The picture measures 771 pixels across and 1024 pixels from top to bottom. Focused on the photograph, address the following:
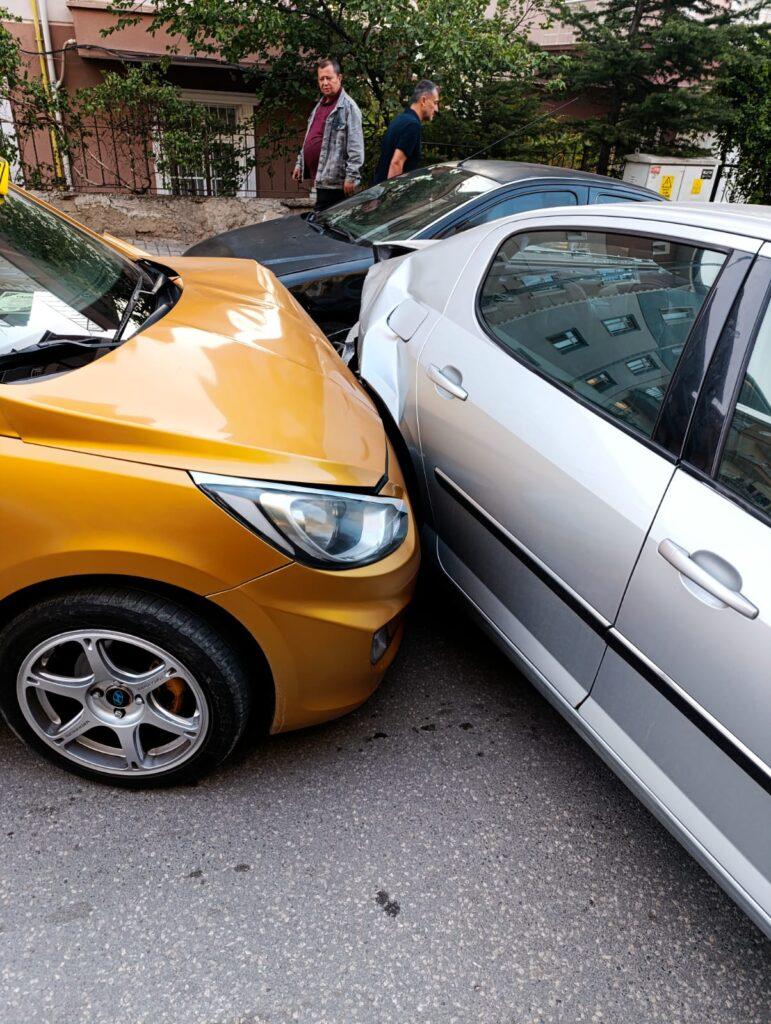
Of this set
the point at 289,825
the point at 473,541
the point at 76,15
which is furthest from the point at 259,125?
the point at 289,825

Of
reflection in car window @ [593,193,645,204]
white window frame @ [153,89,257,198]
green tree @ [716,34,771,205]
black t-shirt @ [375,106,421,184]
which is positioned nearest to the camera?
reflection in car window @ [593,193,645,204]

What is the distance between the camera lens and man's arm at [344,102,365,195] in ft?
18.7

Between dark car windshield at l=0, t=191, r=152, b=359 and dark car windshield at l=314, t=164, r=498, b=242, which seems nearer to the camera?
dark car windshield at l=0, t=191, r=152, b=359

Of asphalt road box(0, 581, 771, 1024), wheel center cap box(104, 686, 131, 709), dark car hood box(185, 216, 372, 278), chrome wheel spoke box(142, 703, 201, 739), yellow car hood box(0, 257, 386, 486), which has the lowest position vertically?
asphalt road box(0, 581, 771, 1024)

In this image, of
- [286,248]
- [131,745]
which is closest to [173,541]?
[131,745]

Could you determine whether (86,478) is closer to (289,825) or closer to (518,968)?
(289,825)

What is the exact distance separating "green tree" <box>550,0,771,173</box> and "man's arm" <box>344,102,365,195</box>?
5.59 meters

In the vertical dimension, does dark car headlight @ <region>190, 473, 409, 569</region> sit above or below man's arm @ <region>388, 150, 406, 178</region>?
below

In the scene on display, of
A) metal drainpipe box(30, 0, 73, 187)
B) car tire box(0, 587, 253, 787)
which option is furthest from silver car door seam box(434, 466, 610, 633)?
metal drainpipe box(30, 0, 73, 187)

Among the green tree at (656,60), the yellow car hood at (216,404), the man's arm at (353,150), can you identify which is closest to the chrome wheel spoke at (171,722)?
the yellow car hood at (216,404)

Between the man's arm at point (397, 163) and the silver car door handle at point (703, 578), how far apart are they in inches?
201

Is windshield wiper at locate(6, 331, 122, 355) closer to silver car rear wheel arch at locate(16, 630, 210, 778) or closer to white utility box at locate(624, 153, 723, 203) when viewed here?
silver car rear wheel arch at locate(16, 630, 210, 778)

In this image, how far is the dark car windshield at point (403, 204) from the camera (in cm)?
446

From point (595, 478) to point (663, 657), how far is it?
1.50 feet
